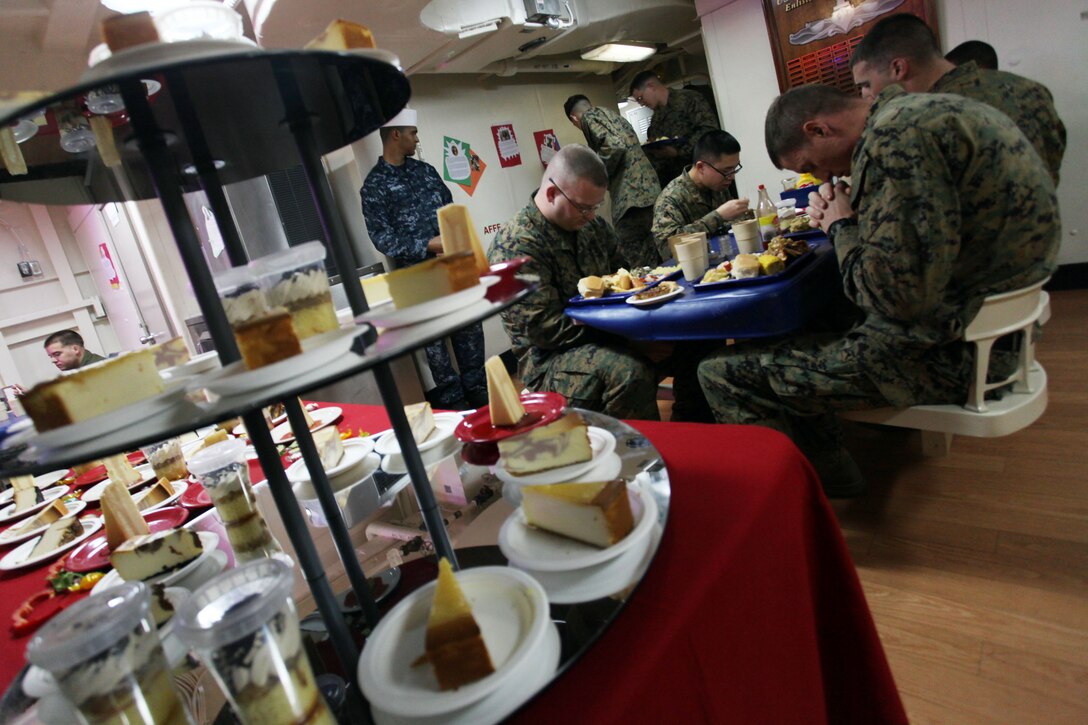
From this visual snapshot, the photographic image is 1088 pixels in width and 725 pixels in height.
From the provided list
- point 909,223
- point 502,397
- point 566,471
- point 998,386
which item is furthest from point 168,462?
point 998,386

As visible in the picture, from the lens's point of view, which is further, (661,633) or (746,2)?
(746,2)

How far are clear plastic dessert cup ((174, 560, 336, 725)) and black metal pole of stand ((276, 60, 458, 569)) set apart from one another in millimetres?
272

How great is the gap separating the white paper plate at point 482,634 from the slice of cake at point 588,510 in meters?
0.12

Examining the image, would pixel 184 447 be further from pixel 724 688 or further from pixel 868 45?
pixel 868 45

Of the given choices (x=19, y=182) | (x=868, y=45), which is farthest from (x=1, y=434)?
(x=868, y=45)

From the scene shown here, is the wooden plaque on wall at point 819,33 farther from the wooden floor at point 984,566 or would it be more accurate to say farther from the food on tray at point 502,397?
the food on tray at point 502,397

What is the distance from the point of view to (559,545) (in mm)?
816

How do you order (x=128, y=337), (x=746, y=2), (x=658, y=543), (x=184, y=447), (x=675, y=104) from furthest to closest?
(x=128, y=337), (x=675, y=104), (x=746, y=2), (x=184, y=447), (x=658, y=543)

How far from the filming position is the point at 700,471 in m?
1.01

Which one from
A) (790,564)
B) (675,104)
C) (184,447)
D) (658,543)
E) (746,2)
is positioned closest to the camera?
(658,543)

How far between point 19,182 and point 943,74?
3.35 m

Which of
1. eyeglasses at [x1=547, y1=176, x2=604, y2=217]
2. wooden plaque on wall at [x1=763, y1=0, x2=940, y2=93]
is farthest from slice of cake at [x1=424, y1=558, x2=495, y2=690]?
wooden plaque on wall at [x1=763, y1=0, x2=940, y2=93]

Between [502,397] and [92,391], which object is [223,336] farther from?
[502,397]

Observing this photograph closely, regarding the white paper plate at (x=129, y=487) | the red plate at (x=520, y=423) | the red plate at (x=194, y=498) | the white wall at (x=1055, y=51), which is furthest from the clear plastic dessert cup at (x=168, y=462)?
the white wall at (x=1055, y=51)
